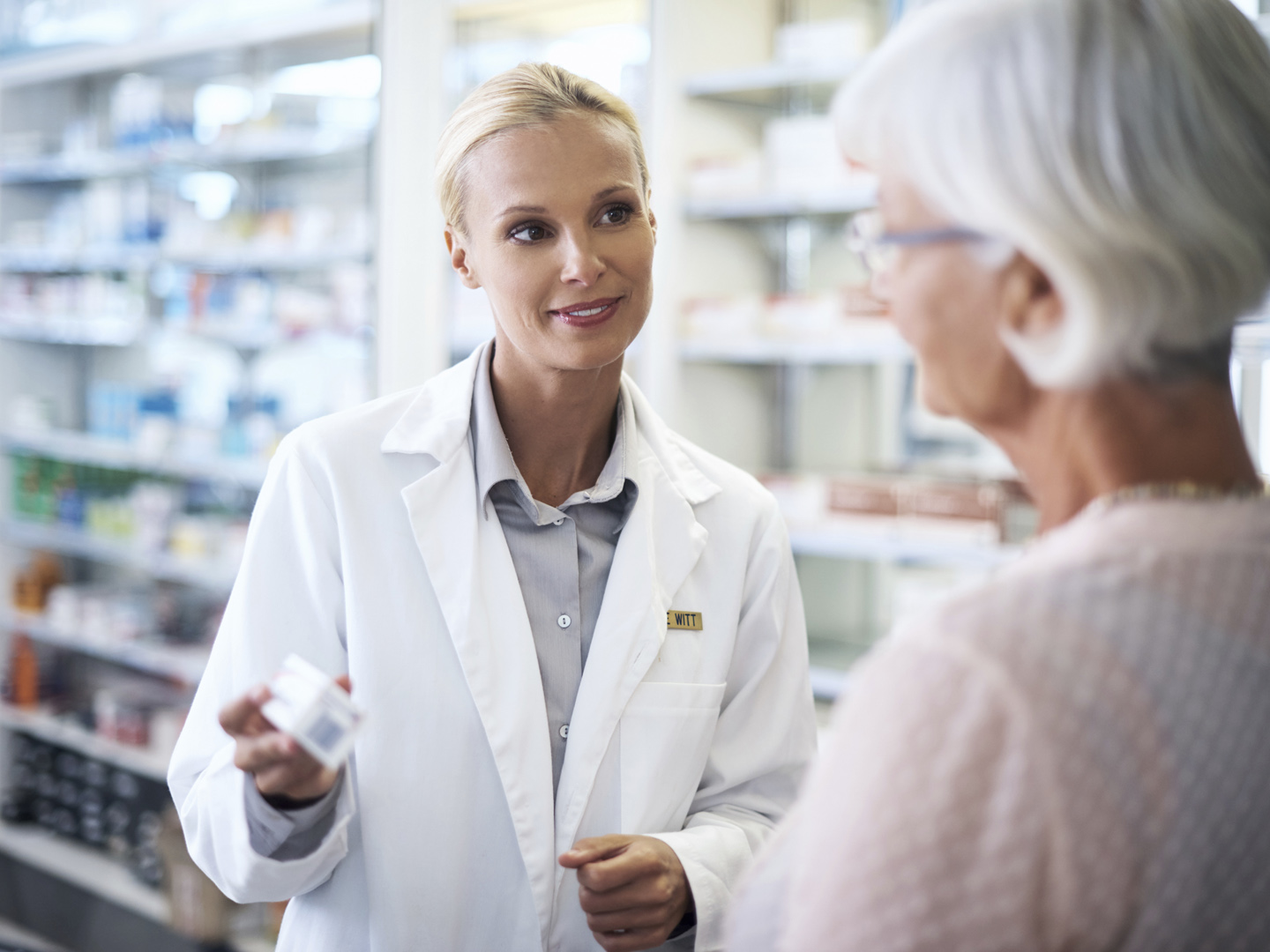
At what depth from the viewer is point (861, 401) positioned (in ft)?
12.5

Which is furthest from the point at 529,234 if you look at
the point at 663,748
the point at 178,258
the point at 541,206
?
the point at 178,258

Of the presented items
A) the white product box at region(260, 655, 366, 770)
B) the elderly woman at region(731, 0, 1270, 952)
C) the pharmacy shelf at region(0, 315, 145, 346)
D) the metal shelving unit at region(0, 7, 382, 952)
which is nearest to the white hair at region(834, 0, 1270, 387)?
the elderly woman at region(731, 0, 1270, 952)

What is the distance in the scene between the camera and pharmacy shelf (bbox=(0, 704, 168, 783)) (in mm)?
3961

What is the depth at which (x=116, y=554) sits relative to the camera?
411 cm

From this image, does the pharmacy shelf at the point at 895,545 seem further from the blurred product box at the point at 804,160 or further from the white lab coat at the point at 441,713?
the white lab coat at the point at 441,713

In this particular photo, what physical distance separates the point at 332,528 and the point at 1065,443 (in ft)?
2.95

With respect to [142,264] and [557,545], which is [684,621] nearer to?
[557,545]

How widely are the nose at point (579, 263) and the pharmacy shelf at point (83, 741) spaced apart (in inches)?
121

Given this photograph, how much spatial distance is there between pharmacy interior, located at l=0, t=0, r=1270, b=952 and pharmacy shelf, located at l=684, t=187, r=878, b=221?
0.04ft

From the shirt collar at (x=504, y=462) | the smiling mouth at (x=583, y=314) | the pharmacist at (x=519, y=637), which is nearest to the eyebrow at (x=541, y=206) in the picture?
the pharmacist at (x=519, y=637)

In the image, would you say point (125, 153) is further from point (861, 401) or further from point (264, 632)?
point (264, 632)

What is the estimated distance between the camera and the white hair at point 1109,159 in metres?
0.70

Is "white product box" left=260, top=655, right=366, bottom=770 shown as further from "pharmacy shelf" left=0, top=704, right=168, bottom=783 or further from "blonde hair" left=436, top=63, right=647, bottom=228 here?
"pharmacy shelf" left=0, top=704, right=168, bottom=783

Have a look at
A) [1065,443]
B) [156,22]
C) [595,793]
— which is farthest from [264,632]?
[156,22]
